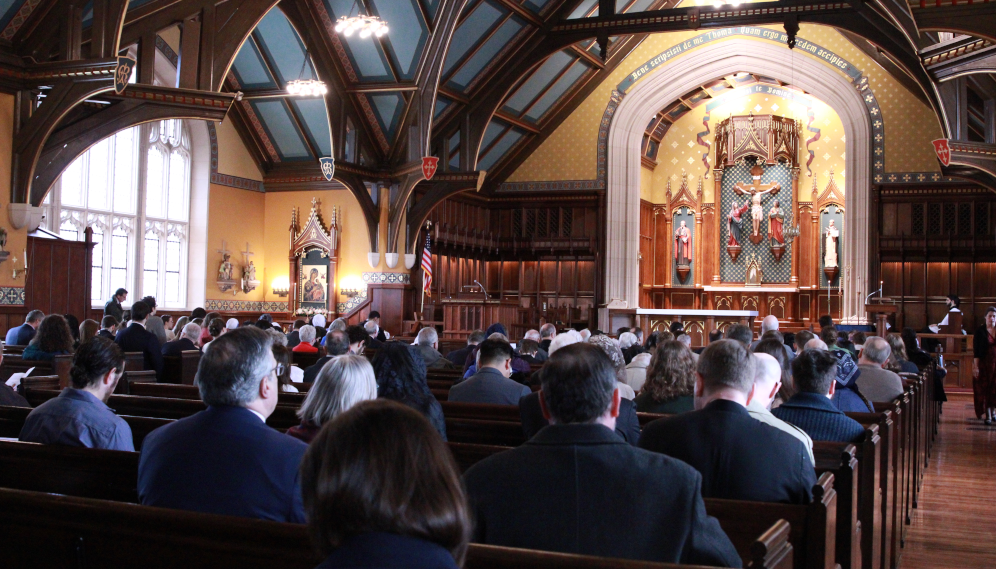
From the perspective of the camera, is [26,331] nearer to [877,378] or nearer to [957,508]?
[877,378]

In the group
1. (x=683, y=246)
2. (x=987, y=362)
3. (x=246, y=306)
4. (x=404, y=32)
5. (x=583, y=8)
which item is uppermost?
(x=583, y=8)

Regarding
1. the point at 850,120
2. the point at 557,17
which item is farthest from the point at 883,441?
the point at 850,120

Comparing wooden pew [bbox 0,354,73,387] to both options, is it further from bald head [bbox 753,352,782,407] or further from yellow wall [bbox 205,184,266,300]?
yellow wall [bbox 205,184,266,300]

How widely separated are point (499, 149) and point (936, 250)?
936cm

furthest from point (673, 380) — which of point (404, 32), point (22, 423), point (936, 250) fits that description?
point (936, 250)

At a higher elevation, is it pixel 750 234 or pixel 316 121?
pixel 316 121

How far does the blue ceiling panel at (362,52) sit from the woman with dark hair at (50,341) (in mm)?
8932

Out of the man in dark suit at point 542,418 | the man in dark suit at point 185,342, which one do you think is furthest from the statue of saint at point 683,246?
the man in dark suit at point 542,418

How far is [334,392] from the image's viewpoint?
9.98ft

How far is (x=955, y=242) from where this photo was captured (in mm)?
18359

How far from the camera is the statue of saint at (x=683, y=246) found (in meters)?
21.5

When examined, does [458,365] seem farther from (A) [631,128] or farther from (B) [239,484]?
(A) [631,128]

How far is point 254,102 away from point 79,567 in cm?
1490

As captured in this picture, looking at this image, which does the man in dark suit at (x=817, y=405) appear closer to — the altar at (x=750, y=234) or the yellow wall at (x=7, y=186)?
the yellow wall at (x=7, y=186)
